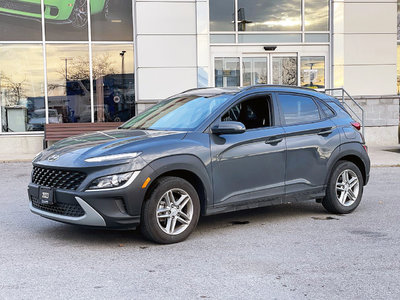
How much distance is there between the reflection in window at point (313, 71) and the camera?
17.8 m

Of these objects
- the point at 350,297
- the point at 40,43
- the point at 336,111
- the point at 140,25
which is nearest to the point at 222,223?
the point at 336,111

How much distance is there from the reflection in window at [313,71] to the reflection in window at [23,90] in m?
8.37

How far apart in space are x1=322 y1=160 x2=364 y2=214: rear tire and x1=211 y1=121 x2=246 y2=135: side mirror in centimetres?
179

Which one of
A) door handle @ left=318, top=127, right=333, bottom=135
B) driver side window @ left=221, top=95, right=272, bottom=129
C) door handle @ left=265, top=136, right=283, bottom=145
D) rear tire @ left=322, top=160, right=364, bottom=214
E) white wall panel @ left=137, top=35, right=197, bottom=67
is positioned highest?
white wall panel @ left=137, top=35, right=197, bottom=67

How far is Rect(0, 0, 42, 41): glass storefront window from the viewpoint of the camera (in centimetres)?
1670

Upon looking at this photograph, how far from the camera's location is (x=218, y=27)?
56.8 feet

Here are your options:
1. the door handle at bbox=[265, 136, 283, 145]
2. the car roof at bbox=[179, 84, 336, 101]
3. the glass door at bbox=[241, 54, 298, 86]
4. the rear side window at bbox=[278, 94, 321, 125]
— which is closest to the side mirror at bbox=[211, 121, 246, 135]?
the door handle at bbox=[265, 136, 283, 145]

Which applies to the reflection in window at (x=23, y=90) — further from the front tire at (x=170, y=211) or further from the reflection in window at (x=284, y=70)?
the front tire at (x=170, y=211)

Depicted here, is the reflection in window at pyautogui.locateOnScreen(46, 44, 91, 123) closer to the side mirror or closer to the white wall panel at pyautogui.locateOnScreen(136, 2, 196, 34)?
the white wall panel at pyautogui.locateOnScreen(136, 2, 196, 34)

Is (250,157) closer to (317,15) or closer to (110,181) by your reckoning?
(110,181)

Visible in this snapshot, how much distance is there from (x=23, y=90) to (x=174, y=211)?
12626 millimetres

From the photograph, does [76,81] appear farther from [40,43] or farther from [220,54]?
[220,54]

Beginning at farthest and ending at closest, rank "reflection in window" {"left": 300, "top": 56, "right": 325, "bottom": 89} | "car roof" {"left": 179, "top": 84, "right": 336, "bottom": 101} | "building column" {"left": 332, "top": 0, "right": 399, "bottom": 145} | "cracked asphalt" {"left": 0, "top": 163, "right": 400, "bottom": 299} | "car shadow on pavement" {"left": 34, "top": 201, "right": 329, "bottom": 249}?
"reflection in window" {"left": 300, "top": 56, "right": 325, "bottom": 89}, "building column" {"left": 332, "top": 0, "right": 399, "bottom": 145}, "car roof" {"left": 179, "top": 84, "right": 336, "bottom": 101}, "car shadow on pavement" {"left": 34, "top": 201, "right": 329, "bottom": 249}, "cracked asphalt" {"left": 0, "top": 163, "right": 400, "bottom": 299}

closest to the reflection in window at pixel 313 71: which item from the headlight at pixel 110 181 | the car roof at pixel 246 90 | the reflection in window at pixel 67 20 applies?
the reflection in window at pixel 67 20
